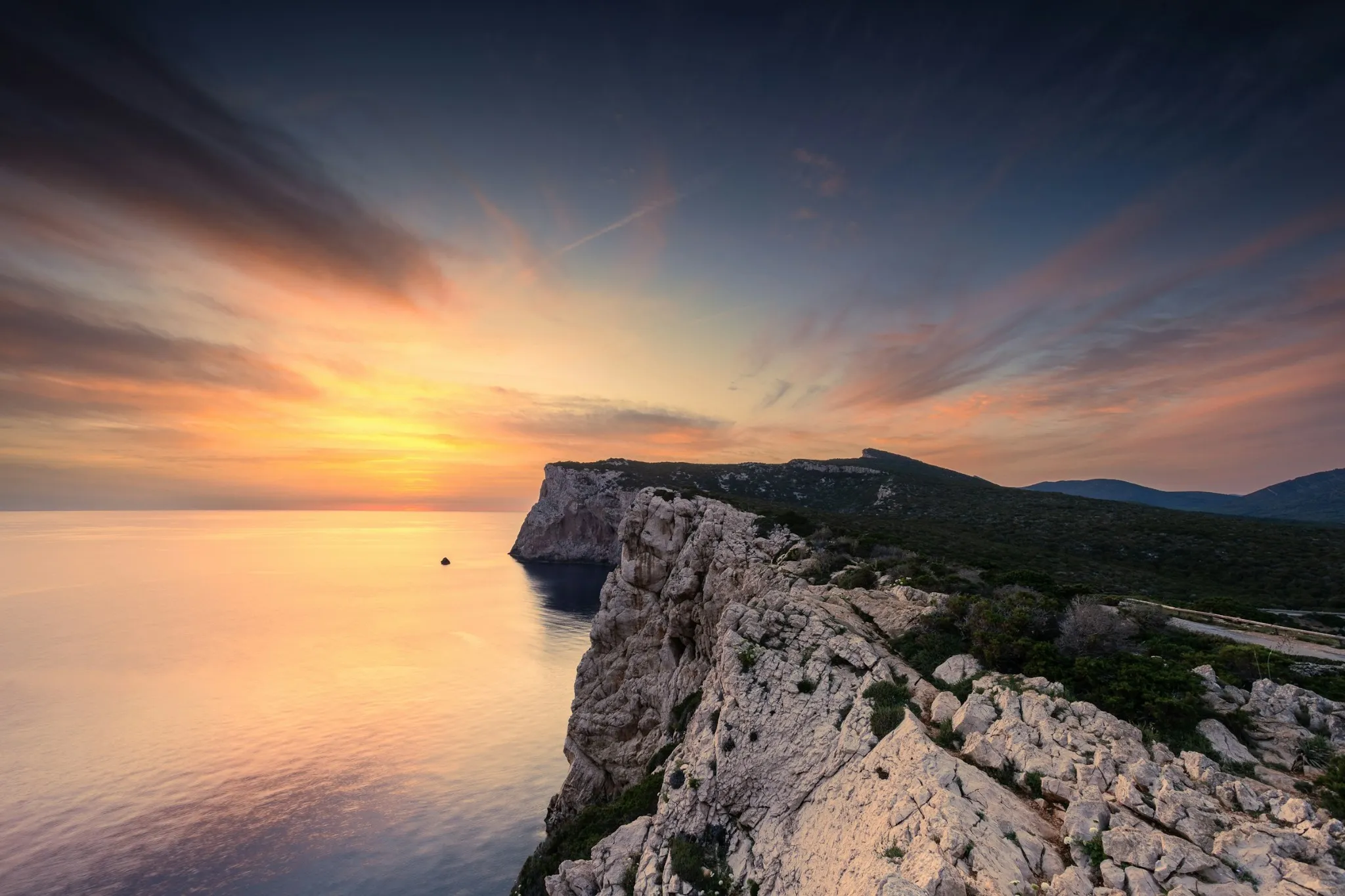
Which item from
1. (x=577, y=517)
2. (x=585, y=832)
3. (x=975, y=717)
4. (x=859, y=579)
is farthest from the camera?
(x=577, y=517)

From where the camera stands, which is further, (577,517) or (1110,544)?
(577,517)

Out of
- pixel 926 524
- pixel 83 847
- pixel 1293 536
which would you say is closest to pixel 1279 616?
pixel 926 524

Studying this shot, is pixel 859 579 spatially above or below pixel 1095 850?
above

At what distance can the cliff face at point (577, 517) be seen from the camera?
125 meters

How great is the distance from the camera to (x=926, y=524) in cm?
5303

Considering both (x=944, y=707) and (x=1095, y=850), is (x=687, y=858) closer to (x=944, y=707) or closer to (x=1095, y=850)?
(x=944, y=707)

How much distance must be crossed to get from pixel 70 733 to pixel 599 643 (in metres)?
44.8

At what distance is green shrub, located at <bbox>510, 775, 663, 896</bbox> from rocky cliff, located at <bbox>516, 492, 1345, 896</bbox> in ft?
1.24

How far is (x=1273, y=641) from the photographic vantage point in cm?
1591

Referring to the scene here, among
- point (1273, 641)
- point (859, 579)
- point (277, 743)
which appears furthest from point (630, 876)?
point (277, 743)

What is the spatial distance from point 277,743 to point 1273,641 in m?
59.6

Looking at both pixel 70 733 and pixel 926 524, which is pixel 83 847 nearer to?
pixel 70 733

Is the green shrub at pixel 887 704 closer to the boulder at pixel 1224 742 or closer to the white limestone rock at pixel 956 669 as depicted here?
the white limestone rock at pixel 956 669

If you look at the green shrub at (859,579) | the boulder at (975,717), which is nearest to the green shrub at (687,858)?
the boulder at (975,717)
